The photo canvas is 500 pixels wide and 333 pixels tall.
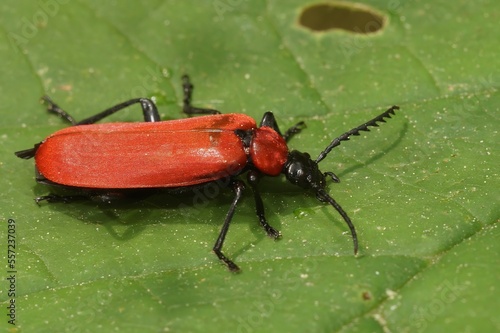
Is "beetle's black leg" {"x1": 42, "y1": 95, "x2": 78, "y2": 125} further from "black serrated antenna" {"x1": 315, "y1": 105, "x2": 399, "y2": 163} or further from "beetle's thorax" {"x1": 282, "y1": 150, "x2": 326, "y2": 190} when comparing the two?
"black serrated antenna" {"x1": 315, "y1": 105, "x2": 399, "y2": 163}

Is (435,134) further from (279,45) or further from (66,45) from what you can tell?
(66,45)

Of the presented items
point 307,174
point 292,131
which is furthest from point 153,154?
point 292,131

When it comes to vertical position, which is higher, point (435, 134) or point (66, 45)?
point (66, 45)

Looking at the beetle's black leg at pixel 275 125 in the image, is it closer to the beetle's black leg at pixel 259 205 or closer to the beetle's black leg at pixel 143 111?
the beetle's black leg at pixel 259 205

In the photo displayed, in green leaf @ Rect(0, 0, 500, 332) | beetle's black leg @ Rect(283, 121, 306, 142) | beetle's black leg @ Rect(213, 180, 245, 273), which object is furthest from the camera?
beetle's black leg @ Rect(283, 121, 306, 142)

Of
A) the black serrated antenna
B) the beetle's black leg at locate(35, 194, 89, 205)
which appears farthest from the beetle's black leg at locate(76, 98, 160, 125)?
the black serrated antenna

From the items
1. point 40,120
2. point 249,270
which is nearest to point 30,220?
point 40,120

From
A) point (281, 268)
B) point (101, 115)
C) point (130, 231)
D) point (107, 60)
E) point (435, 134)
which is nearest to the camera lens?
point (281, 268)

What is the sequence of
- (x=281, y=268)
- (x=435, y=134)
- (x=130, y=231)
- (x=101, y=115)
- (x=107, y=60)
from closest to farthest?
1. (x=281, y=268)
2. (x=130, y=231)
3. (x=435, y=134)
4. (x=101, y=115)
5. (x=107, y=60)
